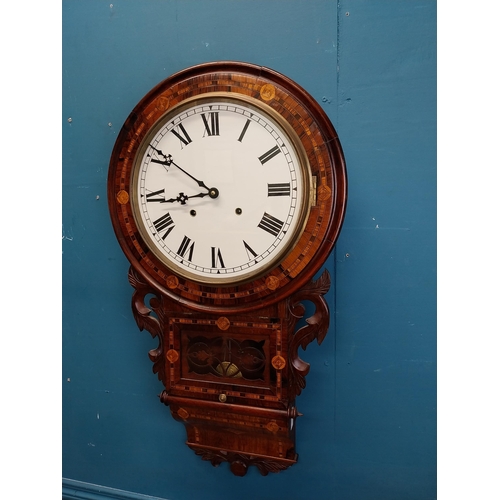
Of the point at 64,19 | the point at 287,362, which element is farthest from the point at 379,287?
the point at 64,19

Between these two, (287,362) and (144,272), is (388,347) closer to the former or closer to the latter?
(287,362)

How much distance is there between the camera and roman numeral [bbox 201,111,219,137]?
100 cm

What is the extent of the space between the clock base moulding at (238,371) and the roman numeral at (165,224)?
145 mm

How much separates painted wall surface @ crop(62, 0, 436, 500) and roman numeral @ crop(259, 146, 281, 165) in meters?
0.22

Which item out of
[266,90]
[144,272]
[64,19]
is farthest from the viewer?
[64,19]

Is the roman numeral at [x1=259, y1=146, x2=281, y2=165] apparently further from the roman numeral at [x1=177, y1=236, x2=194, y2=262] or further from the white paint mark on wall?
the white paint mark on wall

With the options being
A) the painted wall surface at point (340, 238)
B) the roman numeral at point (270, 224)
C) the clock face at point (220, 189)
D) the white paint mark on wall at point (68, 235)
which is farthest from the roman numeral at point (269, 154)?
the white paint mark on wall at point (68, 235)

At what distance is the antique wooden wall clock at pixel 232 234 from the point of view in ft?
3.13

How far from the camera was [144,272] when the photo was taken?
1.08 metres

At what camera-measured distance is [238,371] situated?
1.03m

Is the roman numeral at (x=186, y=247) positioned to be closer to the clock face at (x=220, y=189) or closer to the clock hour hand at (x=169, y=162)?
the clock face at (x=220, y=189)

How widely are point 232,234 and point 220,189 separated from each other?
0.11 metres

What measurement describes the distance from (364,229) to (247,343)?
41cm

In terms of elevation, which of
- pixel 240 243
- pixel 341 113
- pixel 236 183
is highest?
pixel 341 113
